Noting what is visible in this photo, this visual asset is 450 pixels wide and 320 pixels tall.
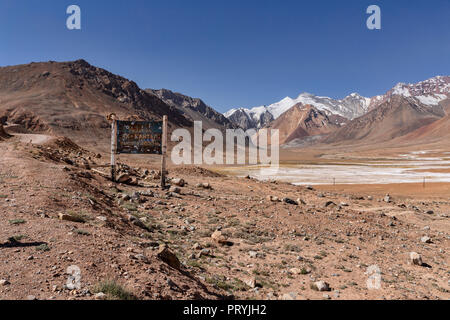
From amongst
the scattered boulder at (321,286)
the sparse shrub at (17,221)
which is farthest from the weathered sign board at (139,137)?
the scattered boulder at (321,286)

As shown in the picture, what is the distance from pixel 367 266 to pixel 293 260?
7.17 feet

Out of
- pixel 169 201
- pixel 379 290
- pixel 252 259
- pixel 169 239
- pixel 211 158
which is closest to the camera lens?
pixel 379 290

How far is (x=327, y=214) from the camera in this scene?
1359 centimetres

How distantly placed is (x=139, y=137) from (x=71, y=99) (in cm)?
9364

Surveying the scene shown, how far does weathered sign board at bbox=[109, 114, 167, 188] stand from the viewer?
49.5 ft

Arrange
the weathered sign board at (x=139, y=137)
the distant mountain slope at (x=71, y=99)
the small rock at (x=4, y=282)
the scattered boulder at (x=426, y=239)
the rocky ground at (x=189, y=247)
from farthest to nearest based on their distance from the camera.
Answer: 1. the distant mountain slope at (x=71, y=99)
2. the weathered sign board at (x=139, y=137)
3. the scattered boulder at (x=426, y=239)
4. the rocky ground at (x=189, y=247)
5. the small rock at (x=4, y=282)

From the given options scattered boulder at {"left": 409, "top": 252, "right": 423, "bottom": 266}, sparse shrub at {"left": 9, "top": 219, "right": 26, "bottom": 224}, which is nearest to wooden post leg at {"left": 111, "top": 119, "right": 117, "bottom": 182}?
sparse shrub at {"left": 9, "top": 219, "right": 26, "bottom": 224}

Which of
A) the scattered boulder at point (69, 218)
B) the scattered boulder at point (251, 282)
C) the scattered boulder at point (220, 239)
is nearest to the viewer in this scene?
the scattered boulder at point (251, 282)

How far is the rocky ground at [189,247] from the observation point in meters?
4.63

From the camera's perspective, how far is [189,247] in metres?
8.03

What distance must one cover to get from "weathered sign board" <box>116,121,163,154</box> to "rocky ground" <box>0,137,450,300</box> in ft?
8.11

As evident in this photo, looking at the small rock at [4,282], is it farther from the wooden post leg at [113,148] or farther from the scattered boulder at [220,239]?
the wooden post leg at [113,148]
